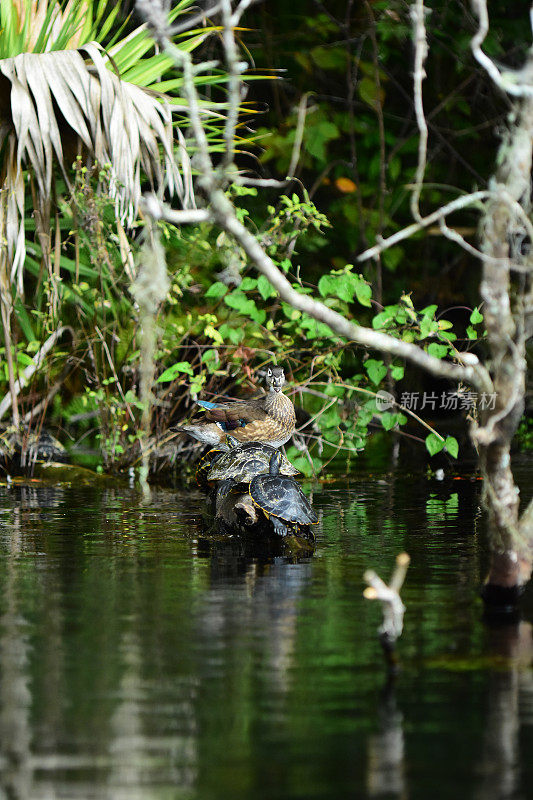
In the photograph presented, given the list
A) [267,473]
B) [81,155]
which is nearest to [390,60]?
[81,155]

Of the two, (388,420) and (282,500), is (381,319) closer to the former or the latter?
(388,420)

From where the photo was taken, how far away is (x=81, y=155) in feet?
34.0

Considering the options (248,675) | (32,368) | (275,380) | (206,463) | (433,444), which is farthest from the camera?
(32,368)

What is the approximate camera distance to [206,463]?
365 inches

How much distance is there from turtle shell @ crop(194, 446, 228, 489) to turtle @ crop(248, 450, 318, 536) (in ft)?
3.72

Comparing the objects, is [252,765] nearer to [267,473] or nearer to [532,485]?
[267,473]

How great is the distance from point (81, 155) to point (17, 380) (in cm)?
198

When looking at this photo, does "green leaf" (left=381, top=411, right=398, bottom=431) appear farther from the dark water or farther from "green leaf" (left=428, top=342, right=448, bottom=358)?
the dark water

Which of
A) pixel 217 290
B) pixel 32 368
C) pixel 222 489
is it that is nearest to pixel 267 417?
pixel 222 489

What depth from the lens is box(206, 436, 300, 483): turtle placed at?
8383 mm

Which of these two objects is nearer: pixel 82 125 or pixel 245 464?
pixel 245 464

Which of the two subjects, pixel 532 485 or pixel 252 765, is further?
pixel 532 485

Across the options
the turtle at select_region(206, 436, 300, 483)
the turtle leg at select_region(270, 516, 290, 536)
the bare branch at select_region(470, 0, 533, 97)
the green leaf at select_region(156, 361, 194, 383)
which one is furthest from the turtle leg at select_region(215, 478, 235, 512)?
the bare branch at select_region(470, 0, 533, 97)

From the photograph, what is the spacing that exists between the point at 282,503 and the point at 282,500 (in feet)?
0.07
